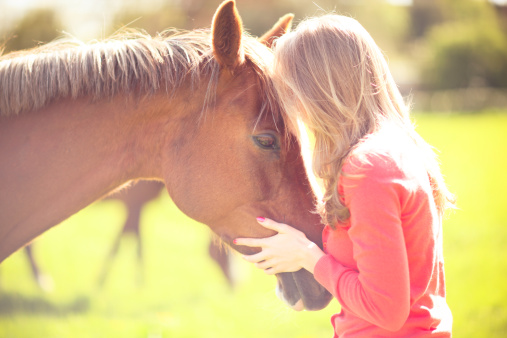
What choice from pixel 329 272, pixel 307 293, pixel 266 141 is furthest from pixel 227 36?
pixel 307 293

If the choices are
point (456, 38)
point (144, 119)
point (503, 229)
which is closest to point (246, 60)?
point (144, 119)

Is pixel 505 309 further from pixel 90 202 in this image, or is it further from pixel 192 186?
pixel 90 202

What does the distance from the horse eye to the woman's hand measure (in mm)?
374

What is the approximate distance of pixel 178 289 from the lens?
582 cm

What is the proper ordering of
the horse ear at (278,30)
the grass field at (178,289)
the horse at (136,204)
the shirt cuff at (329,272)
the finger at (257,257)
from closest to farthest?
1. the shirt cuff at (329,272)
2. the finger at (257,257)
3. the horse ear at (278,30)
4. the grass field at (178,289)
5. the horse at (136,204)

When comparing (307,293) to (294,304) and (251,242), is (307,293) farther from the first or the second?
(251,242)

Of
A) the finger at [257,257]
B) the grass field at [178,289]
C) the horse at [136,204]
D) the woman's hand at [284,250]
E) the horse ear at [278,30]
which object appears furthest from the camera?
the horse at [136,204]

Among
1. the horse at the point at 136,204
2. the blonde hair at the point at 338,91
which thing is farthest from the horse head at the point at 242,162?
the horse at the point at 136,204

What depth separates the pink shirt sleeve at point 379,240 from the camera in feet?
5.31

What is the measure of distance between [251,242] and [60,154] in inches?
43.0

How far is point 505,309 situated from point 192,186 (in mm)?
4295

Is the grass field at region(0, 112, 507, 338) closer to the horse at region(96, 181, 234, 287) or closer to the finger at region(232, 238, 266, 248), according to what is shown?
the horse at region(96, 181, 234, 287)

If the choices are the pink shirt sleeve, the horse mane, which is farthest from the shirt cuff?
the horse mane

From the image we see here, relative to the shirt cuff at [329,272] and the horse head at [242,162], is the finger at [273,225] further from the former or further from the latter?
the shirt cuff at [329,272]
